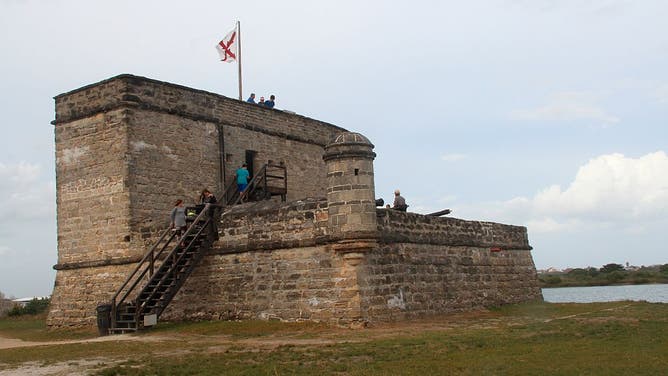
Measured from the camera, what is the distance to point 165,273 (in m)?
17.0

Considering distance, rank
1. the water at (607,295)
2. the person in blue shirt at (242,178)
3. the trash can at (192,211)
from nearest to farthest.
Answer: the trash can at (192,211) → the person in blue shirt at (242,178) → the water at (607,295)

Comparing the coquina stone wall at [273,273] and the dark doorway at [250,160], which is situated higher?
the dark doorway at [250,160]

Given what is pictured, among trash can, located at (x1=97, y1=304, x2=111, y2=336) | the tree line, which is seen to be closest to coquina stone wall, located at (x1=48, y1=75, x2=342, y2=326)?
trash can, located at (x1=97, y1=304, x2=111, y2=336)

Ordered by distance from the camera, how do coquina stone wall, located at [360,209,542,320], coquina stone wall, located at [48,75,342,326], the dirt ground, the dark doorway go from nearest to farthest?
1. the dirt ground
2. coquina stone wall, located at [360,209,542,320]
3. coquina stone wall, located at [48,75,342,326]
4. the dark doorway

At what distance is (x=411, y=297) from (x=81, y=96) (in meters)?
10.5

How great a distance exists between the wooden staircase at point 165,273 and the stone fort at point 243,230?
0.23 feet

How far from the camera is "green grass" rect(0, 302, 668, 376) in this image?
922cm

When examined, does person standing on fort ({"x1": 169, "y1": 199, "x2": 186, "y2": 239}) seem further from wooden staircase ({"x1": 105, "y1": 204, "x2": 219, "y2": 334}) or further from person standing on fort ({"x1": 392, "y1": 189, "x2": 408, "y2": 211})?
person standing on fort ({"x1": 392, "y1": 189, "x2": 408, "y2": 211})

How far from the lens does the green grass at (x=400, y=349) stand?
9219 mm

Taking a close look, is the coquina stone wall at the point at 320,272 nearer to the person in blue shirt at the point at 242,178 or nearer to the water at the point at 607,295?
the person in blue shirt at the point at 242,178

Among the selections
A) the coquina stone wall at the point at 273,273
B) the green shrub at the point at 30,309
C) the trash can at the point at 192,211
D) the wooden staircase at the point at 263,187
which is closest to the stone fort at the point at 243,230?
the coquina stone wall at the point at 273,273

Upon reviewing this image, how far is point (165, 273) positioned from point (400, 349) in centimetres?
775

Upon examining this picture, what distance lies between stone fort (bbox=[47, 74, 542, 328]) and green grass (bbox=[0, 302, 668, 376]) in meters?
0.87

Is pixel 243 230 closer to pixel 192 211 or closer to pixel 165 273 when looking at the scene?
pixel 192 211
